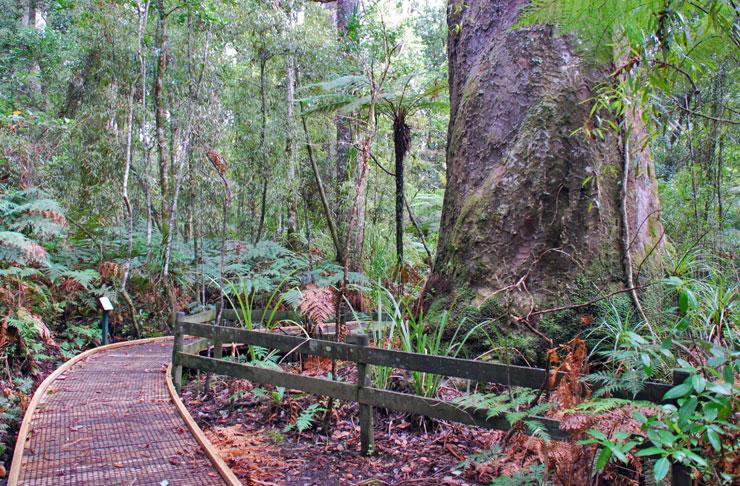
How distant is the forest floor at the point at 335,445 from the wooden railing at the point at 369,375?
26 centimetres

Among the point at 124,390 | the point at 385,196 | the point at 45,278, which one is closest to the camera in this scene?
the point at 124,390

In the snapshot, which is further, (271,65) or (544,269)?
(271,65)

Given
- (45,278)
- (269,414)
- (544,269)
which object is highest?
(544,269)

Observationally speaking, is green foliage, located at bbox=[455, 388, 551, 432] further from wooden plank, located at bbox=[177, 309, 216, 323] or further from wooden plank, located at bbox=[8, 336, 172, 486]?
wooden plank, located at bbox=[177, 309, 216, 323]

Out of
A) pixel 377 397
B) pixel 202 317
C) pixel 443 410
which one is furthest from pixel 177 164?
pixel 443 410

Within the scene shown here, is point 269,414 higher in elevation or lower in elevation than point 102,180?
lower

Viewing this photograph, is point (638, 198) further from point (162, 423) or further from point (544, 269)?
point (162, 423)

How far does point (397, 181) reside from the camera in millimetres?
8133

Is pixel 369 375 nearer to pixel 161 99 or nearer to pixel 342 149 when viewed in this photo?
pixel 161 99

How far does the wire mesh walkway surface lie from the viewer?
132 inches

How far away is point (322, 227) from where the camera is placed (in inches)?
527

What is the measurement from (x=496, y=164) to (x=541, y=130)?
21.3 inches

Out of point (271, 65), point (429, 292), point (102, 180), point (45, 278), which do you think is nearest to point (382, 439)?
point (429, 292)

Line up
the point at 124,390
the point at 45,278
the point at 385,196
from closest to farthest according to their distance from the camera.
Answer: the point at 124,390 < the point at 45,278 < the point at 385,196
